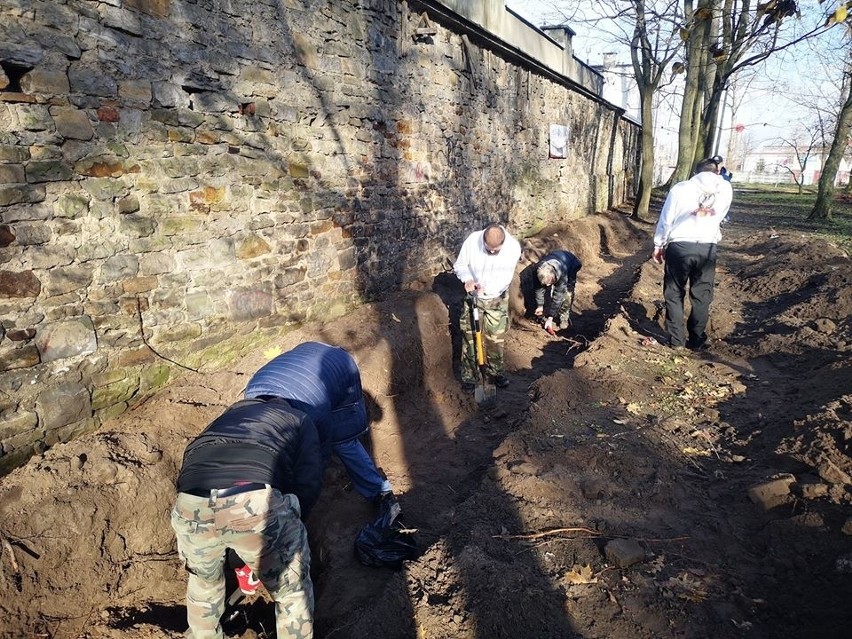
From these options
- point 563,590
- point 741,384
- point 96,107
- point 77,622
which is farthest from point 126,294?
point 741,384

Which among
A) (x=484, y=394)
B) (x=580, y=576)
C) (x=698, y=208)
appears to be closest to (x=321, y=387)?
(x=580, y=576)

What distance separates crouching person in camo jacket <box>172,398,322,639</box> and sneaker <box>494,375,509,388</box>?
358 cm

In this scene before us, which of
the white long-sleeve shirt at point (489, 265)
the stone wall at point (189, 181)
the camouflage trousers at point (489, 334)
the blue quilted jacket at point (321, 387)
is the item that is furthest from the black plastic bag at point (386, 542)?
the white long-sleeve shirt at point (489, 265)

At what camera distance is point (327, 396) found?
3.25 meters

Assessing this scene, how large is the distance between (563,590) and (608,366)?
316 cm

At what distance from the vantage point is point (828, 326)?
5891 mm

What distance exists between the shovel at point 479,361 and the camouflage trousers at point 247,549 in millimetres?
3266

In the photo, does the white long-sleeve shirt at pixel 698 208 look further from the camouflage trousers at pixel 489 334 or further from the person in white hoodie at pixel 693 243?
the camouflage trousers at pixel 489 334

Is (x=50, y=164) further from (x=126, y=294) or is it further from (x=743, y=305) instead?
(x=743, y=305)

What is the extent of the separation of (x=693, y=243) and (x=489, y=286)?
2.24 m

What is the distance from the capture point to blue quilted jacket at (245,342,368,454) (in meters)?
3.07

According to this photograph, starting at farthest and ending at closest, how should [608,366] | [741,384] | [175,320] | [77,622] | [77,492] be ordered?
1. [608,366]
2. [741,384]
3. [175,320]
4. [77,492]
5. [77,622]

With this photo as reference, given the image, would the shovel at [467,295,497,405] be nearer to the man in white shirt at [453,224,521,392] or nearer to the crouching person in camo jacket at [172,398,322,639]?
the man in white shirt at [453,224,521,392]

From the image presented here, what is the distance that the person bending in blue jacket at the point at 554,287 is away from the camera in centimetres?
724
